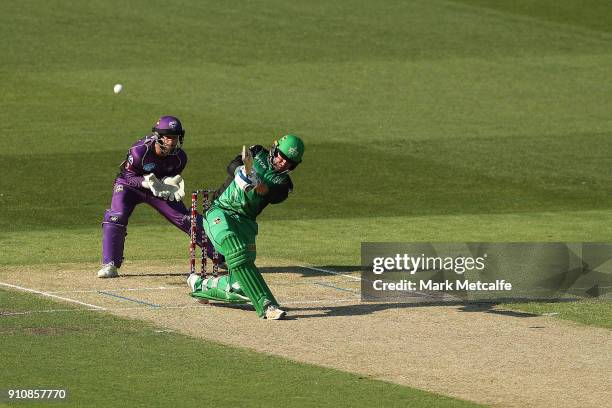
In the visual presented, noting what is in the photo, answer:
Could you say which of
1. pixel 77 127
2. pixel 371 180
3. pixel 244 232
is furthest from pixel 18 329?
pixel 77 127

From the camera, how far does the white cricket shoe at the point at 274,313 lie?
1535cm

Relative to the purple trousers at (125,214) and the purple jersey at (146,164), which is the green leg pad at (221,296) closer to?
the purple trousers at (125,214)

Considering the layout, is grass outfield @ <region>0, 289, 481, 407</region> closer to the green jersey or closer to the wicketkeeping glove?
the green jersey

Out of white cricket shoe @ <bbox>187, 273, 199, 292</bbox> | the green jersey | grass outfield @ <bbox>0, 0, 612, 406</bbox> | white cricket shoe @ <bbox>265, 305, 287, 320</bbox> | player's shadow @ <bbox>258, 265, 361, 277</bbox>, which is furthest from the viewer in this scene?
grass outfield @ <bbox>0, 0, 612, 406</bbox>

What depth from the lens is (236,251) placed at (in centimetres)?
1554

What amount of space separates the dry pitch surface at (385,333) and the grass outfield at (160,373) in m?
0.40

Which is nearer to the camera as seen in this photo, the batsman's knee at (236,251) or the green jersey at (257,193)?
the batsman's knee at (236,251)

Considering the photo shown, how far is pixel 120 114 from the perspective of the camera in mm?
32969

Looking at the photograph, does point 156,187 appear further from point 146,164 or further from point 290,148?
point 290,148

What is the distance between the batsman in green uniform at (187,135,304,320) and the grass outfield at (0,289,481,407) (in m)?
1.29

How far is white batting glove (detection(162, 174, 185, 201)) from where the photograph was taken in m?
17.8

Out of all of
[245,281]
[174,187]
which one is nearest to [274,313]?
[245,281]

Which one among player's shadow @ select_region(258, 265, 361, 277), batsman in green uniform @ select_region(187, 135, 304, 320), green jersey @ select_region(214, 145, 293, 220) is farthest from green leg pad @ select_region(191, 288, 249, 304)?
player's shadow @ select_region(258, 265, 361, 277)

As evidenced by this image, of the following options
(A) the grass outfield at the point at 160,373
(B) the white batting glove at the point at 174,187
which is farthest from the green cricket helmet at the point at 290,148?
(B) the white batting glove at the point at 174,187
